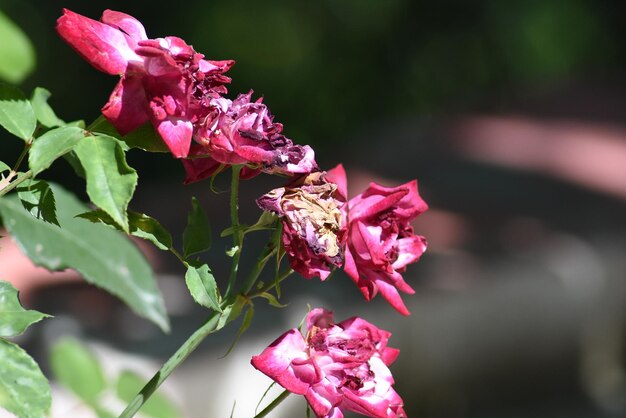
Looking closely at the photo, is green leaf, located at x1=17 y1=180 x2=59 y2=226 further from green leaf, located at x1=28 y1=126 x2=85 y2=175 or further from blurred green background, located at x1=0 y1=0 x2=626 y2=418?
blurred green background, located at x1=0 y1=0 x2=626 y2=418

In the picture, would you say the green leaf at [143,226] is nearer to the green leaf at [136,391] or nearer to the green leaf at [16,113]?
the green leaf at [16,113]

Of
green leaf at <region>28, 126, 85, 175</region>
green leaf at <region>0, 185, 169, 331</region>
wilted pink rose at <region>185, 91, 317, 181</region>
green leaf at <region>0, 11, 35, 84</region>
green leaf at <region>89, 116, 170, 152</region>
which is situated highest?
wilted pink rose at <region>185, 91, 317, 181</region>

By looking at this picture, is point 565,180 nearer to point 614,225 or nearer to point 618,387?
point 614,225

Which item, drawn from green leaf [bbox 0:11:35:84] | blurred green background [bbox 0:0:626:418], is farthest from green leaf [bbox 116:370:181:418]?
blurred green background [bbox 0:0:626:418]

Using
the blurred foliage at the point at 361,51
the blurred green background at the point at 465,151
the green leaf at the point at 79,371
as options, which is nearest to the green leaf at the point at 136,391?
the green leaf at the point at 79,371

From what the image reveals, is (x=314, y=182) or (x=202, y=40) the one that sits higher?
(x=314, y=182)

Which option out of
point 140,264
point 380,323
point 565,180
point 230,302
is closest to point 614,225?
point 565,180

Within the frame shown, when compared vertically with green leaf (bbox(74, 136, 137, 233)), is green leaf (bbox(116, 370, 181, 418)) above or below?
below
